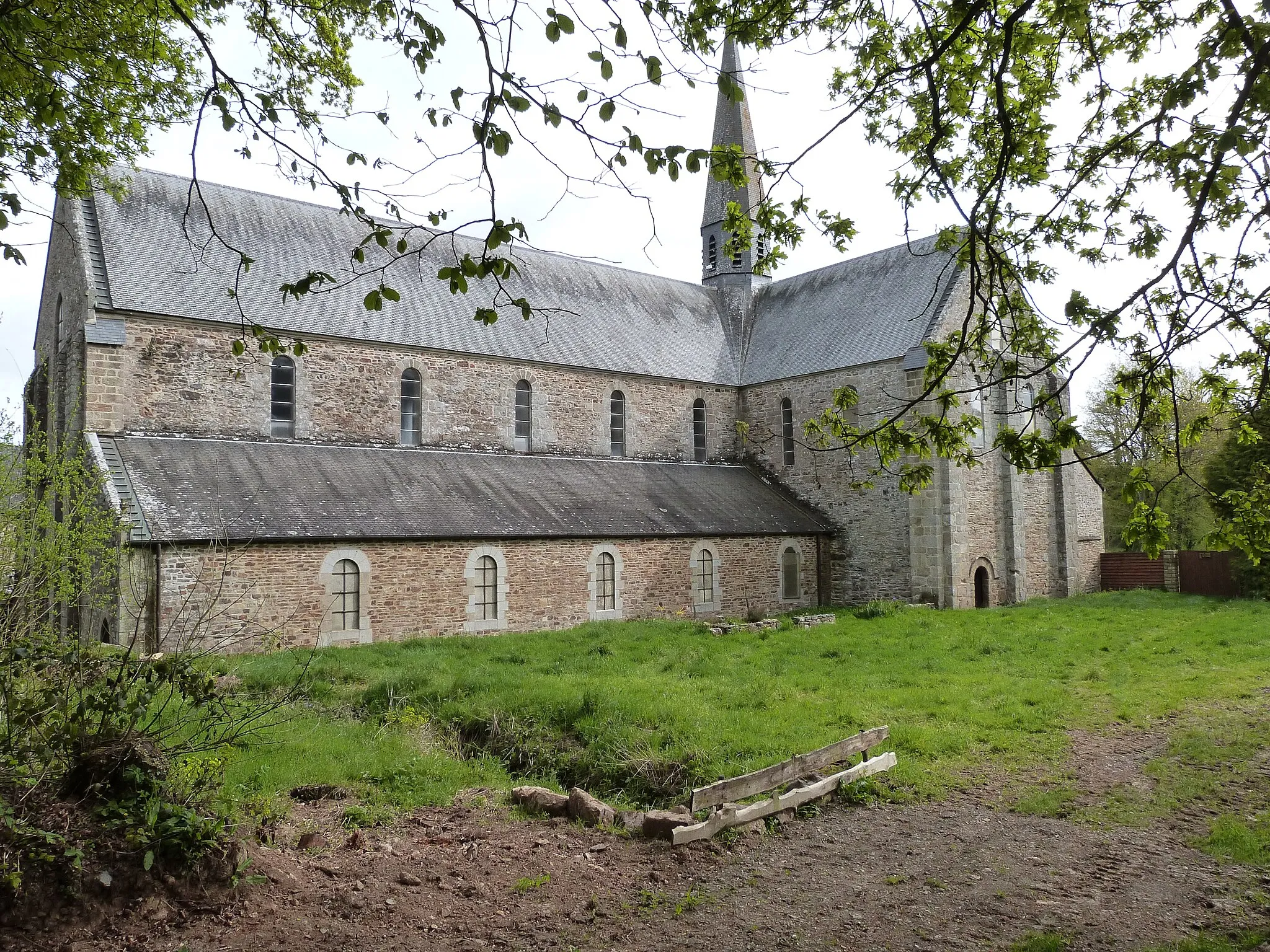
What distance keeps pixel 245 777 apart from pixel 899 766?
20.1ft

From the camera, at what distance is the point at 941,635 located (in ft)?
52.2

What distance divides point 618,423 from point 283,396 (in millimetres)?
9465

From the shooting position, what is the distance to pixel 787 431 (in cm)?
2583

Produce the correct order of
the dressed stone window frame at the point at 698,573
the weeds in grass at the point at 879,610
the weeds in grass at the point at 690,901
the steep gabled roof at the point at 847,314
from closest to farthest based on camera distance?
1. the weeds in grass at the point at 690,901
2. the weeds in grass at the point at 879,610
3. the dressed stone window frame at the point at 698,573
4. the steep gabled roof at the point at 847,314

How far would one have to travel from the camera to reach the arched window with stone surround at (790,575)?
2288 cm

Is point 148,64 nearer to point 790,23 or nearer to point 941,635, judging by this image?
point 790,23

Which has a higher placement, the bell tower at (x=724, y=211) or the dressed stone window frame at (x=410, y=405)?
the bell tower at (x=724, y=211)

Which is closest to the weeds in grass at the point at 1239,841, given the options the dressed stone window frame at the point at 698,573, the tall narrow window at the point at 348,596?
the tall narrow window at the point at 348,596

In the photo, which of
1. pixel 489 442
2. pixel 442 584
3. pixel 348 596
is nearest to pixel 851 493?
pixel 489 442

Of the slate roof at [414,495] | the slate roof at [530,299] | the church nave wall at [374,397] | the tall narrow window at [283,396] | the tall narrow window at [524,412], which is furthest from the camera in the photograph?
the tall narrow window at [524,412]

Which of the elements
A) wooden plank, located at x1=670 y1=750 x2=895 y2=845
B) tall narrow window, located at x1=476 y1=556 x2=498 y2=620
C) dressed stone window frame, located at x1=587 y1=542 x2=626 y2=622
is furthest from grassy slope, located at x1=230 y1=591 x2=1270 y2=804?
dressed stone window frame, located at x1=587 y1=542 x2=626 y2=622

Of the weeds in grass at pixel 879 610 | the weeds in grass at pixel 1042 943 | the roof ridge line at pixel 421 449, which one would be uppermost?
the roof ridge line at pixel 421 449

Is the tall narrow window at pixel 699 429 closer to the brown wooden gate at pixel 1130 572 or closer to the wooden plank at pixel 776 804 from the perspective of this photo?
the brown wooden gate at pixel 1130 572

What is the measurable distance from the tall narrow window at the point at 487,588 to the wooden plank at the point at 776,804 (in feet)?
35.3
